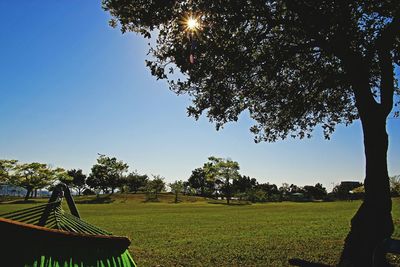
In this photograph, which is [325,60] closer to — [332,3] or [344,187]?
[332,3]

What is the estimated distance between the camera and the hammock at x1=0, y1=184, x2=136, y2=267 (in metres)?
3.09

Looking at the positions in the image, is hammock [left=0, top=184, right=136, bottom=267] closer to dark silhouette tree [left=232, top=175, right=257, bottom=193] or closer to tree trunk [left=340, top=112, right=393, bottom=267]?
tree trunk [left=340, top=112, right=393, bottom=267]

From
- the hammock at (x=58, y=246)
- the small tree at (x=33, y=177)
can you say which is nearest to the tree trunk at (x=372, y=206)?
the hammock at (x=58, y=246)

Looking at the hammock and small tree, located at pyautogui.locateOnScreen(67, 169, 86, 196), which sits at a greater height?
small tree, located at pyautogui.locateOnScreen(67, 169, 86, 196)

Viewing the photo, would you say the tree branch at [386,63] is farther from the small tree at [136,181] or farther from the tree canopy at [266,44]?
the small tree at [136,181]

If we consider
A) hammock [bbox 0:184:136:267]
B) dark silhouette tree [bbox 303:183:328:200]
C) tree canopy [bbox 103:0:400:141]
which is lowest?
hammock [bbox 0:184:136:267]

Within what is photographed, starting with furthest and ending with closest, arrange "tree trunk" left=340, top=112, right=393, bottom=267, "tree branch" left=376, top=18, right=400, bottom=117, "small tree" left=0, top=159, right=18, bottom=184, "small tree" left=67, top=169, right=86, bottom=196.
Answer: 1. "small tree" left=67, top=169, right=86, bottom=196
2. "small tree" left=0, top=159, right=18, bottom=184
3. "tree branch" left=376, top=18, right=400, bottom=117
4. "tree trunk" left=340, top=112, right=393, bottom=267

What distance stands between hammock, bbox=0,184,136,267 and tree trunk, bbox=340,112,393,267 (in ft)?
31.2

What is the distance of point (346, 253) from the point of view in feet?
37.7

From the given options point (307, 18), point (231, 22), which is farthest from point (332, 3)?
point (231, 22)

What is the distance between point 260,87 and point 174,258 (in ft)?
28.9

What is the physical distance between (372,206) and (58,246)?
11012 mm

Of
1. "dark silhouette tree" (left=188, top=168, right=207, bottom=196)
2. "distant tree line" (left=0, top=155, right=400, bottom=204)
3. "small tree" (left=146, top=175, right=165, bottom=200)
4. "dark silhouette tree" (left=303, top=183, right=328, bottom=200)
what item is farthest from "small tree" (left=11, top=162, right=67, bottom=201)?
"dark silhouette tree" (left=303, top=183, right=328, bottom=200)

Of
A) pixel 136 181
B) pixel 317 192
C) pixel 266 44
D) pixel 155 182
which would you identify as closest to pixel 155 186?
pixel 155 182
